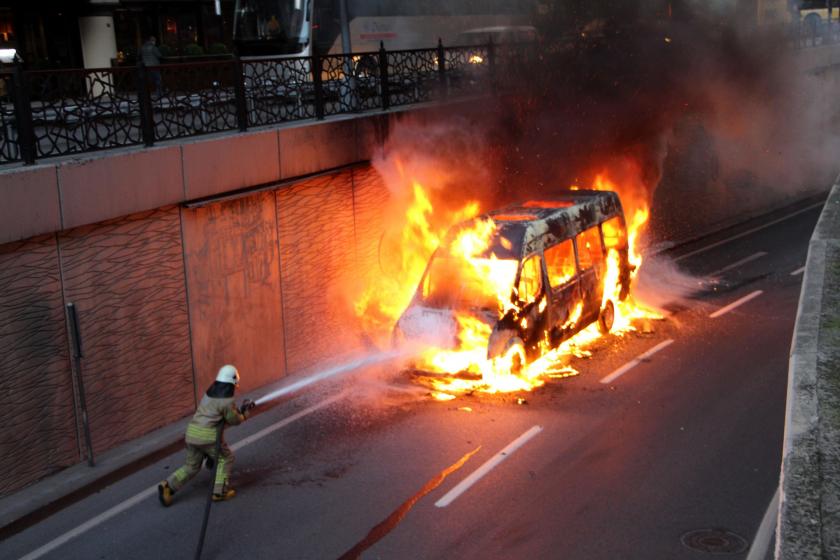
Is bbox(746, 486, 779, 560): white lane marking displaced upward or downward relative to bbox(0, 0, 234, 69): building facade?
downward

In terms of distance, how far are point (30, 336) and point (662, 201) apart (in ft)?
55.3

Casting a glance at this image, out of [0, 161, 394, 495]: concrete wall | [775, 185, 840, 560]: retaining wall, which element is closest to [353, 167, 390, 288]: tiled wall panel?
[0, 161, 394, 495]: concrete wall

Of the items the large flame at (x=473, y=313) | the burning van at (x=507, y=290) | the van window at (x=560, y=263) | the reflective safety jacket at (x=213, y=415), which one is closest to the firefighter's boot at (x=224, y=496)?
the reflective safety jacket at (x=213, y=415)

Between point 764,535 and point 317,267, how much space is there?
760 centimetres

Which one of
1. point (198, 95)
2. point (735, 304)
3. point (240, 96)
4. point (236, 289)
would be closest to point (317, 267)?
point (236, 289)

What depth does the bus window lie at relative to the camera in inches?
567

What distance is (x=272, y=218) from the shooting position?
1280 cm

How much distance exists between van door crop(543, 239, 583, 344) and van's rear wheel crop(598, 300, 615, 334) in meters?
1.03

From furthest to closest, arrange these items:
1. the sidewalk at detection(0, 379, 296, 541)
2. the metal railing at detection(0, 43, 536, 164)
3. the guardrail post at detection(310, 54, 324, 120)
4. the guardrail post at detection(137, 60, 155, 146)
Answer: the guardrail post at detection(310, 54, 324, 120), the guardrail post at detection(137, 60, 155, 146), the metal railing at detection(0, 43, 536, 164), the sidewalk at detection(0, 379, 296, 541)

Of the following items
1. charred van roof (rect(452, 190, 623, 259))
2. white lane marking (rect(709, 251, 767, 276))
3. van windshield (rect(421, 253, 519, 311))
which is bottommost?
white lane marking (rect(709, 251, 767, 276))

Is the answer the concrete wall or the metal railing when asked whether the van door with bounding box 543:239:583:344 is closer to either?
the concrete wall

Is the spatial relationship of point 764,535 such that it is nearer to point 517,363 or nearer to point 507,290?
point 517,363

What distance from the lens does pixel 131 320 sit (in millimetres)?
10773

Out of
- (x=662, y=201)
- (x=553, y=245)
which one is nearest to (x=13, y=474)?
(x=553, y=245)
